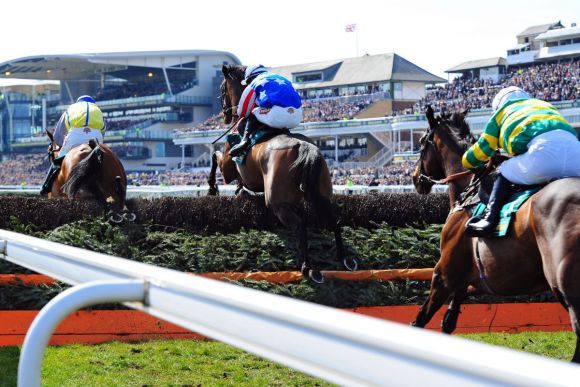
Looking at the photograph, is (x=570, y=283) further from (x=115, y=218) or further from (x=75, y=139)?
(x=75, y=139)

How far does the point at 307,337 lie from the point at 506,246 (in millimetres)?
4056

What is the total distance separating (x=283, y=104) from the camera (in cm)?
873

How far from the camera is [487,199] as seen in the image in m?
5.70

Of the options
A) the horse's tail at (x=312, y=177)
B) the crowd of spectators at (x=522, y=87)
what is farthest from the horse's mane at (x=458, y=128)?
the crowd of spectators at (x=522, y=87)

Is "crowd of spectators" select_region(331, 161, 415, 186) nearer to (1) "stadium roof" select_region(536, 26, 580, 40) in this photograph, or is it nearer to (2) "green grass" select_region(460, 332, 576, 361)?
(1) "stadium roof" select_region(536, 26, 580, 40)

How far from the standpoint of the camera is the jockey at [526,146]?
5.13 m

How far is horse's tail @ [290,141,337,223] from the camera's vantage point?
757cm

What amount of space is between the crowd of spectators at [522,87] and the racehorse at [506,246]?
3562 cm

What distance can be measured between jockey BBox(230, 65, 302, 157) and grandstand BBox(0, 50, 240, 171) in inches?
2356

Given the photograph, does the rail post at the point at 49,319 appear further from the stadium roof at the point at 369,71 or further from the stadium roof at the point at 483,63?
the stadium roof at the point at 369,71

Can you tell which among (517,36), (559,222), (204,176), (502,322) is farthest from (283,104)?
(517,36)

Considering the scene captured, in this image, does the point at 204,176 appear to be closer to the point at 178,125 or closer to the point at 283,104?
the point at 178,125

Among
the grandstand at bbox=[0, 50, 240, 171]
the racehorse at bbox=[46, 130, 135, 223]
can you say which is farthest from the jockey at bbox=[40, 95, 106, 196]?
the grandstand at bbox=[0, 50, 240, 171]

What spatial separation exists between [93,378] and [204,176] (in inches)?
1692
